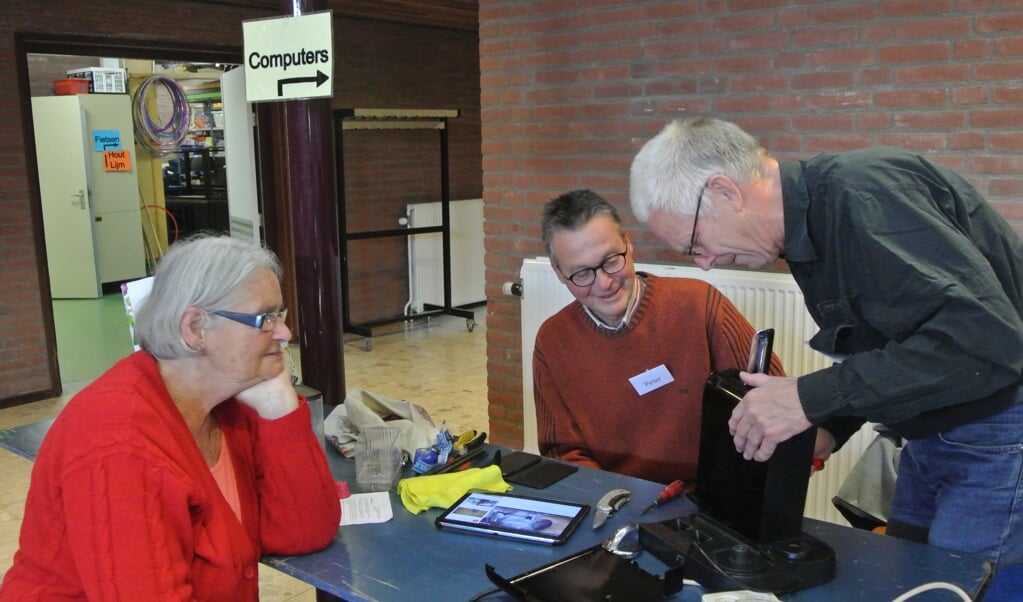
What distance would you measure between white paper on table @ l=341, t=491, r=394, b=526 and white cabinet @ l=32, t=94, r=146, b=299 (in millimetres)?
7627

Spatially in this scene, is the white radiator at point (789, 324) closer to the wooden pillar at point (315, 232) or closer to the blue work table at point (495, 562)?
the wooden pillar at point (315, 232)

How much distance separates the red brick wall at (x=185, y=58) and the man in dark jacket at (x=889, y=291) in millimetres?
3586

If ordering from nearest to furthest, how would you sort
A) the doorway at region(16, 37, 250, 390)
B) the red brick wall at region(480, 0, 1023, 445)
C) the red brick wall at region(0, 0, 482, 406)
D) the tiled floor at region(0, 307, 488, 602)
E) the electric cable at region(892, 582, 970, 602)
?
1. the electric cable at region(892, 582, 970, 602)
2. the red brick wall at region(480, 0, 1023, 445)
3. the tiled floor at region(0, 307, 488, 602)
4. the red brick wall at region(0, 0, 482, 406)
5. the doorway at region(16, 37, 250, 390)

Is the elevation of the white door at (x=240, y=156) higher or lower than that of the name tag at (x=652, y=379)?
higher

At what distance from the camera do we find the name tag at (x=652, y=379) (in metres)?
2.13

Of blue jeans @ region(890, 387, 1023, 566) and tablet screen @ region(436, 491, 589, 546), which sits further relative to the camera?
tablet screen @ region(436, 491, 589, 546)

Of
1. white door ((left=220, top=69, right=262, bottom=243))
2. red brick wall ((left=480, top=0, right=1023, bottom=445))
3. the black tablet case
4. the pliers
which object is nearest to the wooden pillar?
the black tablet case

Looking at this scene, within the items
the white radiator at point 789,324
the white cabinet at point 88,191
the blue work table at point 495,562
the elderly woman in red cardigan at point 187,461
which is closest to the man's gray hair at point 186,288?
the elderly woman in red cardigan at point 187,461

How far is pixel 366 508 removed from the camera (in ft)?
5.79

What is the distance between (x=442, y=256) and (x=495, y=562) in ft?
19.9

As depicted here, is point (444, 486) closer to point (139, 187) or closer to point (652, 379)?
point (652, 379)

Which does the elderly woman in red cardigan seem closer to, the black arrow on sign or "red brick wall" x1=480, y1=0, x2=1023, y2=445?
the black arrow on sign

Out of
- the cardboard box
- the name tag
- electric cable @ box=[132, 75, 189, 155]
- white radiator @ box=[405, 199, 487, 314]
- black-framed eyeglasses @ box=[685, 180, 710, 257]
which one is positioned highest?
the cardboard box

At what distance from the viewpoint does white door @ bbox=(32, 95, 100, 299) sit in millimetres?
8422
